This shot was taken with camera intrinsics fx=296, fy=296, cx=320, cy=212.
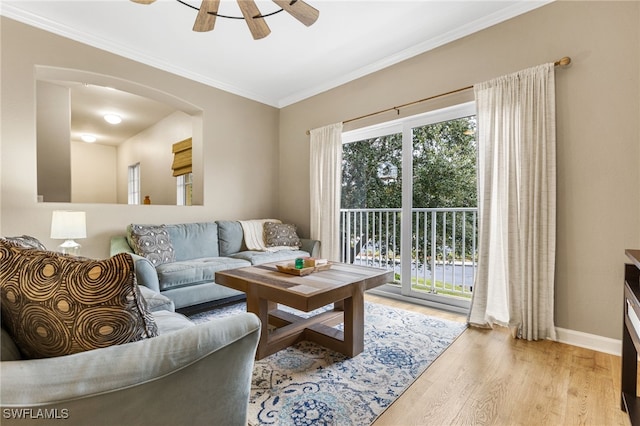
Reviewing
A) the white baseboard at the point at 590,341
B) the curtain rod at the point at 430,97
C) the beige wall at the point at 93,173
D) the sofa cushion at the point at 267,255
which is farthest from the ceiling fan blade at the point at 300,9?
the beige wall at the point at 93,173

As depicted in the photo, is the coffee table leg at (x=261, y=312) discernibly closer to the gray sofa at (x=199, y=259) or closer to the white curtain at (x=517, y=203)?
the gray sofa at (x=199, y=259)

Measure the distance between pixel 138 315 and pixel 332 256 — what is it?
3084 millimetres

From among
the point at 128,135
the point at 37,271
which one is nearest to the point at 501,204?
the point at 37,271

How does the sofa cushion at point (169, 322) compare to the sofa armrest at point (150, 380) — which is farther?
the sofa cushion at point (169, 322)

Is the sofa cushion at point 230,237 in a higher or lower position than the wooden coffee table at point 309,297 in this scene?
higher

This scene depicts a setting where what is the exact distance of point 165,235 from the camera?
3.06 meters

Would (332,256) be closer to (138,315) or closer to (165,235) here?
(165,235)

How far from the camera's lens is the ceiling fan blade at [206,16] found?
1911 mm

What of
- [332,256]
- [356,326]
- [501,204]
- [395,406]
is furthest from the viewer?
[332,256]

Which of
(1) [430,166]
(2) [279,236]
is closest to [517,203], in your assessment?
(1) [430,166]

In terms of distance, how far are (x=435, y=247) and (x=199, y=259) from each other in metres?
2.66

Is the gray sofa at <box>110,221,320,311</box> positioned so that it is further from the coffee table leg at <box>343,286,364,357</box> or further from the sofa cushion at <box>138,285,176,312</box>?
the coffee table leg at <box>343,286,364,357</box>

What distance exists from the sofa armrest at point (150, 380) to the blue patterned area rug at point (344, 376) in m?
0.59

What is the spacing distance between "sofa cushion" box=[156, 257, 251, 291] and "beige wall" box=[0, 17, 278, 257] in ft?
3.21
